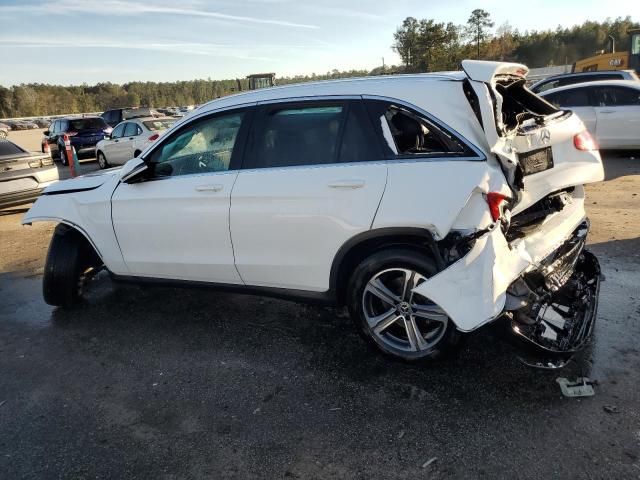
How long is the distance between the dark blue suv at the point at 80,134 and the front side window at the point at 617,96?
15.9 meters

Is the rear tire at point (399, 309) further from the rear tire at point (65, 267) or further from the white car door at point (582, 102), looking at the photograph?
the white car door at point (582, 102)

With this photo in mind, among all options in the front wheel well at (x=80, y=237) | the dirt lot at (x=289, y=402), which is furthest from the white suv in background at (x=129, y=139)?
the dirt lot at (x=289, y=402)

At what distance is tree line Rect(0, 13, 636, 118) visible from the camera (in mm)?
66825

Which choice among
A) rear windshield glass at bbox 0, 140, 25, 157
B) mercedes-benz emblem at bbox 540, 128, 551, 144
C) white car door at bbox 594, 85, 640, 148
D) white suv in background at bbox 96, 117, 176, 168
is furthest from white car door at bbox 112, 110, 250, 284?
white suv in background at bbox 96, 117, 176, 168

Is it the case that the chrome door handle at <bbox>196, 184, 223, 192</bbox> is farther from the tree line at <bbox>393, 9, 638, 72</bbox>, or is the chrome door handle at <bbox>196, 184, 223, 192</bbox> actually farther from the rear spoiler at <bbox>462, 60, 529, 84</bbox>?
the tree line at <bbox>393, 9, 638, 72</bbox>

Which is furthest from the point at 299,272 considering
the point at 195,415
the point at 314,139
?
the point at 195,415

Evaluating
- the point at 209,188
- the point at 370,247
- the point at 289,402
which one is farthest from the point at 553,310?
the point at 209,188

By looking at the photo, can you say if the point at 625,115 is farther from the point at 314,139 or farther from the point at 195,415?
the point at 195,415

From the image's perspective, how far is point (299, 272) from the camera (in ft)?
11.4

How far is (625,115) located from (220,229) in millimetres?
9528

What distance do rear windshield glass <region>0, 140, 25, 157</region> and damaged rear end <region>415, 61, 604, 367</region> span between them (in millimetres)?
9258

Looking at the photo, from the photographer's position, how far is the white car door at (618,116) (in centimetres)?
973

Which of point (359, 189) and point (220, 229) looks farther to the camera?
point (220, 229)

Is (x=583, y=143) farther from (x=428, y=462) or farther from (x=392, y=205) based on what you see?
(x=428, y=462)
